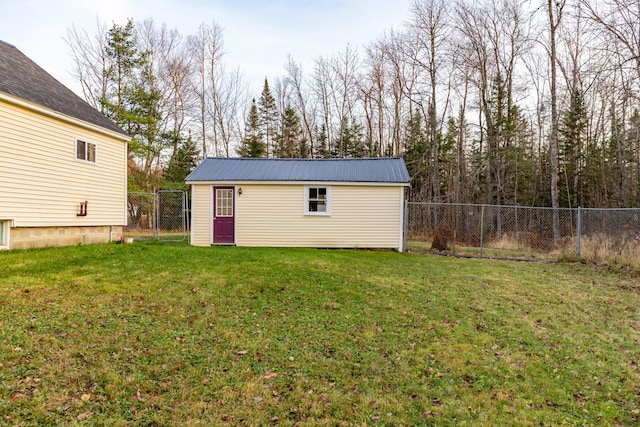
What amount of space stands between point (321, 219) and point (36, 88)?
28.7 feet

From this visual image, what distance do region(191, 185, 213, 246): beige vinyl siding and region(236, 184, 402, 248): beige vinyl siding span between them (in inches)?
40.3

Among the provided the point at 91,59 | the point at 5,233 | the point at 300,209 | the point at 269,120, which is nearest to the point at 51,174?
the point at 5,233

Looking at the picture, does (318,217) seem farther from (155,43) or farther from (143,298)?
(155,43)

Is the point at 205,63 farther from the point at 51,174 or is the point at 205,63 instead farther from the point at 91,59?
the point at 51,174

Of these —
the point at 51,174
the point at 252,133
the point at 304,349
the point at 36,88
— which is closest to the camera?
the point at 304,349

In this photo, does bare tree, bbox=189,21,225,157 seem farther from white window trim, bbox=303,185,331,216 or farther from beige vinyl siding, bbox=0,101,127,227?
white window trim, bbox=303,185,331,216

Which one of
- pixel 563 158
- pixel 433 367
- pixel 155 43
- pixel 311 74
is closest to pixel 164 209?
pixel 155 43

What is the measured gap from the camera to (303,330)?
165 inches

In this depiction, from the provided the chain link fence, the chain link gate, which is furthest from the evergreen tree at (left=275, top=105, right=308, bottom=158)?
the chain link fence

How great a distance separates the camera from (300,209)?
37.7 feet

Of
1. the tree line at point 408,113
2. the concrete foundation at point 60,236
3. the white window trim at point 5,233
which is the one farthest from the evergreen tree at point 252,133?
the white window trim at point 5,233

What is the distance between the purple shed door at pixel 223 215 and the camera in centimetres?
1158

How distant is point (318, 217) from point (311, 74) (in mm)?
17865

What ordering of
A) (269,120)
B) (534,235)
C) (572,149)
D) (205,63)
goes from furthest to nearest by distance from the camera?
(269,120)
(205,63)
(572,149)
(534,235)
